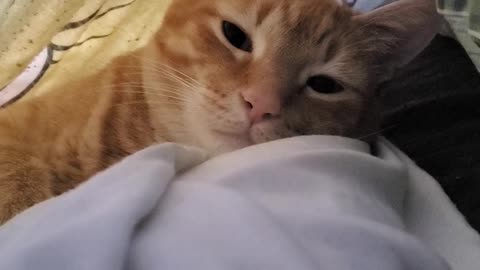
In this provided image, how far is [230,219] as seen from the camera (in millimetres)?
645

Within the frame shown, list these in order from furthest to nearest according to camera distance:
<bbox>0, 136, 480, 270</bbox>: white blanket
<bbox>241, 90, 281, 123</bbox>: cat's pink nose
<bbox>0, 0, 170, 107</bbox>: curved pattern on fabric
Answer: <bbox>0, 0, 170, 107</bbox>: curved pattern on fabric → <bbox>241, 90, 281, 123</bbox>: cat's pink nose → <bbox>0, 136, 480, 270</bbox>: white blanket

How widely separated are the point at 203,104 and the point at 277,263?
438mm

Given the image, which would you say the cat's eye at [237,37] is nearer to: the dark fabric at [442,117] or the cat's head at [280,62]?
the cat's head at [280,62]

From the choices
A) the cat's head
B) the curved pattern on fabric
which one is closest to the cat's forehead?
the cat's head

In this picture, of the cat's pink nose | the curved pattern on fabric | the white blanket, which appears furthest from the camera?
the curved pattern on fabric

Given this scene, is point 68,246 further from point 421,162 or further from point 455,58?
point 455,58

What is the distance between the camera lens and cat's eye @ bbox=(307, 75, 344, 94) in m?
1.09

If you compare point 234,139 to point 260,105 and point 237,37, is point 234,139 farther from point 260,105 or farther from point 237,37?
point 237,37

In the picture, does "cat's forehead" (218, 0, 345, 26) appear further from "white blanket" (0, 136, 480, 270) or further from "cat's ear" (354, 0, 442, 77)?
"white blanket" (0, 136, 480, 270)

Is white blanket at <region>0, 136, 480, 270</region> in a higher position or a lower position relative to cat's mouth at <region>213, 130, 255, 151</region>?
higher

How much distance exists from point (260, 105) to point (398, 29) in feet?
1.24

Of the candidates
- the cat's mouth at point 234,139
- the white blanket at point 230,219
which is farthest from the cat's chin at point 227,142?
the white blanket at point 230,219

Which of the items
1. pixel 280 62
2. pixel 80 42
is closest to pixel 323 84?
pixel 280 62

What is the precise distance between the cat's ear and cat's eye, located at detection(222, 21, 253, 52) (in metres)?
0.22
